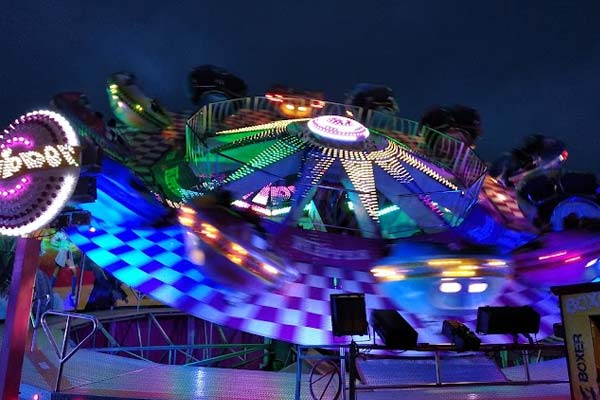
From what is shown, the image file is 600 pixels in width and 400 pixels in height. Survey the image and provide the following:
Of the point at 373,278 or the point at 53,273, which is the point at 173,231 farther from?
the point at 53,273

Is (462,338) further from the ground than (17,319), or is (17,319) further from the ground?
(17,319)

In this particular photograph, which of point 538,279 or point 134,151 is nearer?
point 538,279

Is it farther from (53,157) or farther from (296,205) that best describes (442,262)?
(53,157)

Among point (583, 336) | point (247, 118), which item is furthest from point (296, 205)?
point (583, 336)

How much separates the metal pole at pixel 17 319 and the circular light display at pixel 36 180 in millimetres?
238

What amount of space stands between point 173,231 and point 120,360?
→ 6.47 ft

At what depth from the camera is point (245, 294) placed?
7.24m

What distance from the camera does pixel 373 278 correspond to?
8.23 metres

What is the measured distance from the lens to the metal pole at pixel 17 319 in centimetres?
491

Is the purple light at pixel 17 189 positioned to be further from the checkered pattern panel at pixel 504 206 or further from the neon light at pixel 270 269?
the checkered pattern panel at pixel 504 206

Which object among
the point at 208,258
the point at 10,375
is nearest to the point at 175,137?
the point at 208,258

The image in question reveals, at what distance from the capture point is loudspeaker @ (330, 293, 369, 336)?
204 inches

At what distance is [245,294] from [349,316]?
2.35 meters

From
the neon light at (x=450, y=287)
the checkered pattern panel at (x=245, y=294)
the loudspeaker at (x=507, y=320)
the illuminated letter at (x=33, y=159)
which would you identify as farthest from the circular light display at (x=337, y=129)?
the illuminated letter at (x=33, y=159)
